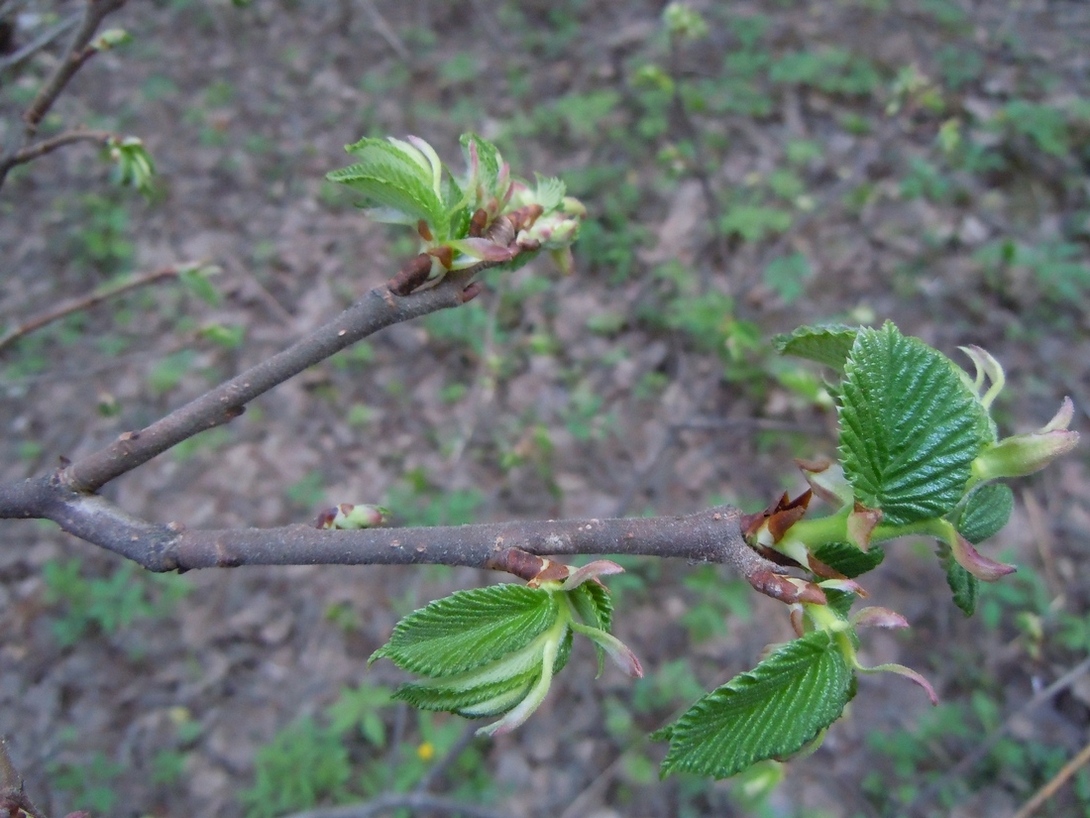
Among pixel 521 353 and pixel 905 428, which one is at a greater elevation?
pixel 905 428

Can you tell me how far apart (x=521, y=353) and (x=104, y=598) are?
1.89m

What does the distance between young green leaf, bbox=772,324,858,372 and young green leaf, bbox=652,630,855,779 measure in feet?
0.82

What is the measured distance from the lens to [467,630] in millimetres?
636

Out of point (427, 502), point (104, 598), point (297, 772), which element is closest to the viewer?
point (297, 772)

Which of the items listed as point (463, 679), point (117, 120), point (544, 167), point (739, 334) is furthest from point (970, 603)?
point (117, 120)

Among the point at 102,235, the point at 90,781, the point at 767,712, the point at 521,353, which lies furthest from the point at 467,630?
the point at 102,235

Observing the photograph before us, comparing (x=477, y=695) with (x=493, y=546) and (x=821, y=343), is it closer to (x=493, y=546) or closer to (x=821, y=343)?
(x=493, y=546)

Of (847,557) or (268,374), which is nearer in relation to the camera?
(847,557)

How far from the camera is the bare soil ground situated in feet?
8.42

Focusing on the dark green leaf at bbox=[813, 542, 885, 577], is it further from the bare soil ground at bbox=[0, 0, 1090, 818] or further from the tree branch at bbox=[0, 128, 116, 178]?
the bare soil ground at bbox=[0, 0, 1090, 818]

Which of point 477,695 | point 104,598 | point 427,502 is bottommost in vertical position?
point 104,598

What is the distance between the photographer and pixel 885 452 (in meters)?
0.61

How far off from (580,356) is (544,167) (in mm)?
1163

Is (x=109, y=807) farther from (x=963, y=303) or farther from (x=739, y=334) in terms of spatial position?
(x=963, y=303)
